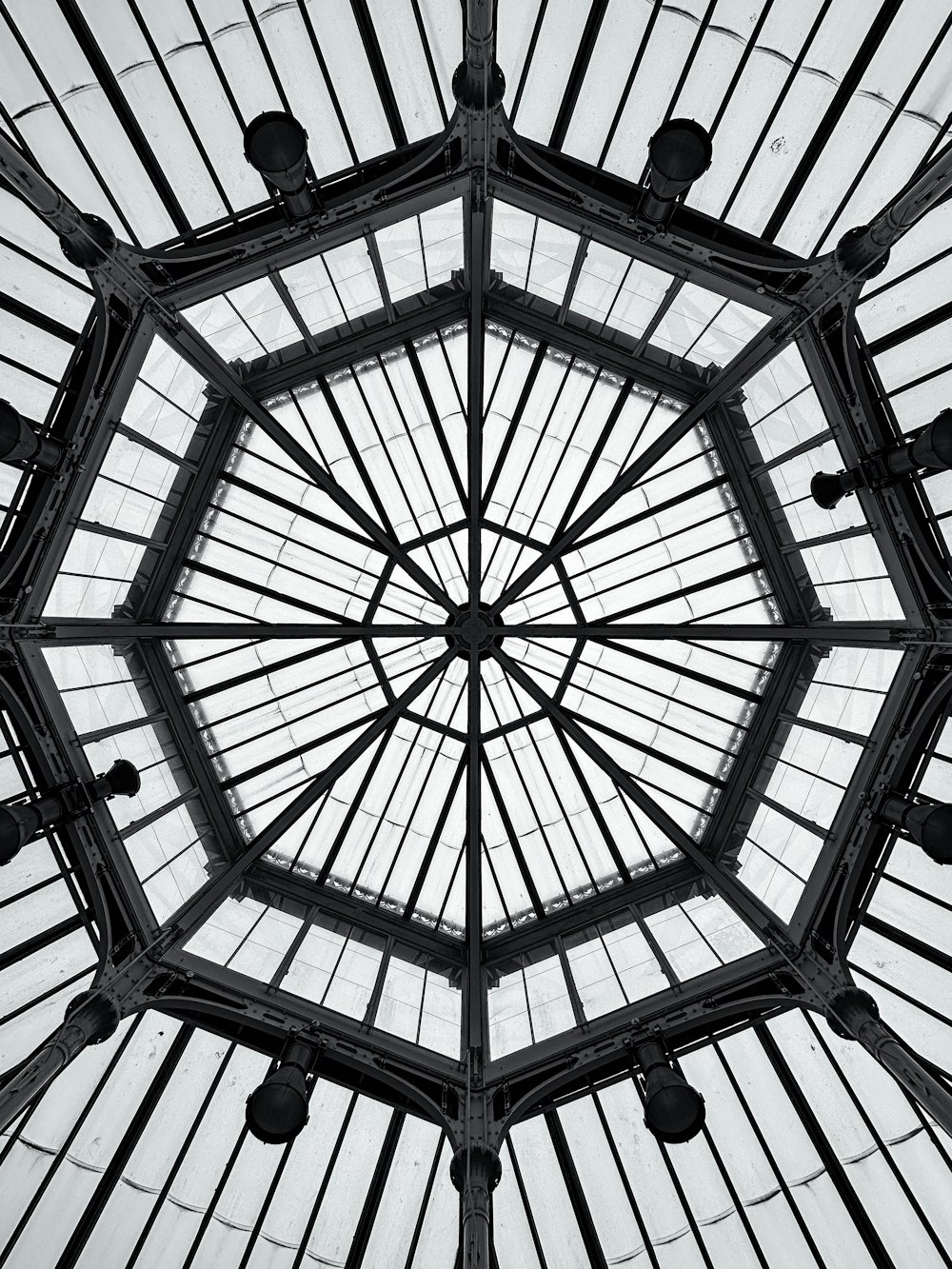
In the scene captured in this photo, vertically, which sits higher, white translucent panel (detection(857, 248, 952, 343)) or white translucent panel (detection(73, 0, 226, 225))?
white translucent panel (detection(857, 248, 952, 343))

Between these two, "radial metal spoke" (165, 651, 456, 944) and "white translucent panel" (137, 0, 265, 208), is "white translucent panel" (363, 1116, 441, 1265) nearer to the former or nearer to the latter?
"radial metal spoke" (165, 651, 456, 944)

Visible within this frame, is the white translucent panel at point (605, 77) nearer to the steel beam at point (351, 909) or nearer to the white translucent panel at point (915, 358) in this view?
the white translucent panel at point (915, 358)

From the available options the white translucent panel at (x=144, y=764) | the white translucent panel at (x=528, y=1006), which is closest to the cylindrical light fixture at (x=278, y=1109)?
the white translucent panel at (x=528, y=1006)

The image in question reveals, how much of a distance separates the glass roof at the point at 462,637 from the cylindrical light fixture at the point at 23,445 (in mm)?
520

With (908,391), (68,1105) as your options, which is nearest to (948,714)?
(908,391)

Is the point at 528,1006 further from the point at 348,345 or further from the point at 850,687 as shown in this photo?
the point at 348,345

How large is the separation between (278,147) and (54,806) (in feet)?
30.0

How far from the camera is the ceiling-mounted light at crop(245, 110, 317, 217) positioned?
10.9 metres

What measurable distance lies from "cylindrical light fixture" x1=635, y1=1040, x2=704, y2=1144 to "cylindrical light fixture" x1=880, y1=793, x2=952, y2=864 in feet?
13.6

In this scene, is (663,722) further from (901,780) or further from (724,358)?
(724,358)

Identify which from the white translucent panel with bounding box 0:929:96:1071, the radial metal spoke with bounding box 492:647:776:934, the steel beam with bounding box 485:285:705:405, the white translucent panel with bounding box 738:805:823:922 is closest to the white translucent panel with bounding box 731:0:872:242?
the steel beam with bounding box 485:285:705:405

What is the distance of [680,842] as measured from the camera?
1703 centimetres

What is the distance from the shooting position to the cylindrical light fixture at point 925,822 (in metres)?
11.2

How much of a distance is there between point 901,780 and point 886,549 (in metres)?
3.37
